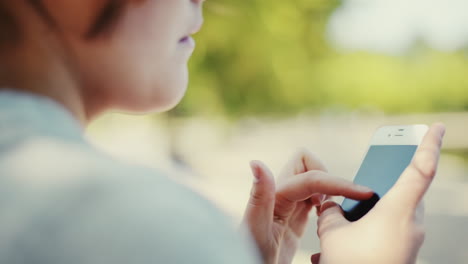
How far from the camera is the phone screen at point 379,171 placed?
1.73ft

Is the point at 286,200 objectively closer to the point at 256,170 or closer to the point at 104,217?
the point at 256,170

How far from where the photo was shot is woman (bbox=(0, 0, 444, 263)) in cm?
19

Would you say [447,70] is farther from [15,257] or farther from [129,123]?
[15,257]

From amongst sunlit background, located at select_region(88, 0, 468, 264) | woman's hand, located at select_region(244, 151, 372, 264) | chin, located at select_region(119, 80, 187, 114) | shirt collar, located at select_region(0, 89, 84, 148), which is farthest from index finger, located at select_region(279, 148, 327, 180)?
sunlit background, located at select_region(88, 0, 468, 264)

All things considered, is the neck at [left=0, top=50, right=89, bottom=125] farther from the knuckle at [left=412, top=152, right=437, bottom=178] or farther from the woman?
the knuckle at [left=412, top=152, right=437, bottom=178]

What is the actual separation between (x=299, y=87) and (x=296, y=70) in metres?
0.21

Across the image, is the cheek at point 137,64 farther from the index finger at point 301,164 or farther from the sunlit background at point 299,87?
the sunlit background at point 299,87

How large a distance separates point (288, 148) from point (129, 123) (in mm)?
1865

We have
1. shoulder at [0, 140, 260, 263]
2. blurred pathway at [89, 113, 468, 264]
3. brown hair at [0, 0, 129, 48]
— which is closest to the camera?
shoulder at [0, 140, 260, 263]

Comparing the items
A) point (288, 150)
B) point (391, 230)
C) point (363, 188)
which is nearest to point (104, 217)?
point (391, 230)

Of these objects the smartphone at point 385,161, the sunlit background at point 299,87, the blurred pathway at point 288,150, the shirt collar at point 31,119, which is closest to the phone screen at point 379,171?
the smartphone at point 385,161

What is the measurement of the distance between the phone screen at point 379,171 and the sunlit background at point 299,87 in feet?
8.91

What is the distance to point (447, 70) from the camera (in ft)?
17.2

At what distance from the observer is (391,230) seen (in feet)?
1.32
